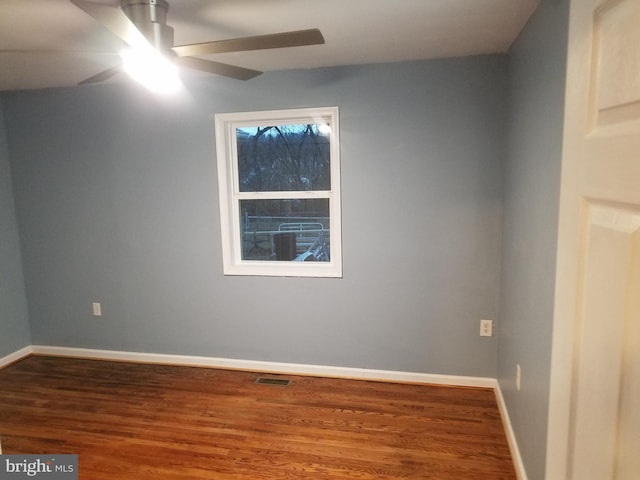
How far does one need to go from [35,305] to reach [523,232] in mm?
3987

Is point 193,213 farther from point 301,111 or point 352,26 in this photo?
point 352,26

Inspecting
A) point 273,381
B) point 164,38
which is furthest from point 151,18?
point 273,381

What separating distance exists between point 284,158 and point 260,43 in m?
1.50

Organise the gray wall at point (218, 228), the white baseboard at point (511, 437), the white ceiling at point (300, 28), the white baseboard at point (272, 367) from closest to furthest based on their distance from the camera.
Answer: the white ceiling at point (300, 28) → the white baseboard at point (511, 437) → the gray wall at point (218, 228) → the white baseboard at point (272, 367)

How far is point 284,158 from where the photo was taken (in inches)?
120

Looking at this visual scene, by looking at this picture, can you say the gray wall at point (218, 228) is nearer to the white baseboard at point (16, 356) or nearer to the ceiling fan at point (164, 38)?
the white baseboard at point (16, 356)

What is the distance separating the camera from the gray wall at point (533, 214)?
59.9 inches

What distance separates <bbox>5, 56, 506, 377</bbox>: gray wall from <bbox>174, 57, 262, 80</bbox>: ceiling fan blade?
0.94 meters

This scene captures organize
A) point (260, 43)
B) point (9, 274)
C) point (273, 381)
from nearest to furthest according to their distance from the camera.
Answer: point (260, 43)
point (273, 381)
point (9, 274)

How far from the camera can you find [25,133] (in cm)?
333

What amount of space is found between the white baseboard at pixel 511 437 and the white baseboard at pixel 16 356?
3.96 m

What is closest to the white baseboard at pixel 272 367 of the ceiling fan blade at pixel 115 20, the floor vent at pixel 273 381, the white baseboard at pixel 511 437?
the white baseboard at pixel 511 437

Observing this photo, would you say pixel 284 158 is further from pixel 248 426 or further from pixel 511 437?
pixel 511 437

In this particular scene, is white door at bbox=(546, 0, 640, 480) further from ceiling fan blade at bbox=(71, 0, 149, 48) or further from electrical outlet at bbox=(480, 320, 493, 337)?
electrical outlet at bbox=(480, 320, 493, 337)
